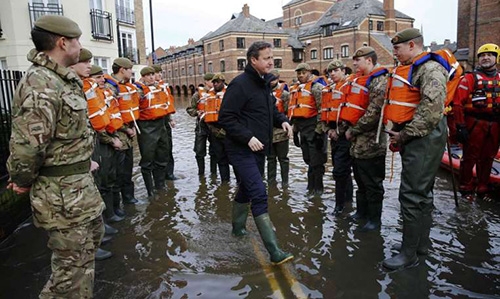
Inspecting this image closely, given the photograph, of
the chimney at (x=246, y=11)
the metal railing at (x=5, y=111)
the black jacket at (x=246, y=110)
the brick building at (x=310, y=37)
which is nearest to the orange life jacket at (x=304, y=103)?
the black jacket at (x=246, y=110)

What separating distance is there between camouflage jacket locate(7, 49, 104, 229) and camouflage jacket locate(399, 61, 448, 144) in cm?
305

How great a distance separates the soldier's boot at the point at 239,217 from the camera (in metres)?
4.97

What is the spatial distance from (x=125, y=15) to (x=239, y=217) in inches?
1023

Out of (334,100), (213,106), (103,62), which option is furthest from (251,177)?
(103,62)

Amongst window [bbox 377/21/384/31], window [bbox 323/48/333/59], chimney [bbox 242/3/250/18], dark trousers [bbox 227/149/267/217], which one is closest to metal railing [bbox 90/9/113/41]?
dark trousers [bbox 227/149/267/217]

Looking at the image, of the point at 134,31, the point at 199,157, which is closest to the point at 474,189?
the point at 199,157

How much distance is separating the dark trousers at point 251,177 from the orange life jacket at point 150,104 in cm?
320

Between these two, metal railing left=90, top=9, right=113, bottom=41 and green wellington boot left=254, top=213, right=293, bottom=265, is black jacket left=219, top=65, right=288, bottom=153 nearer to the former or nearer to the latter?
green wellington boot left=254, top=213, right=293, bottom=265

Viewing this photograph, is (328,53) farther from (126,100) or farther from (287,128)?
(287,128)

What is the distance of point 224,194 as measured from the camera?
7324 mm

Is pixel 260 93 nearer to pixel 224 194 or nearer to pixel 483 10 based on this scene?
pixel 224 194

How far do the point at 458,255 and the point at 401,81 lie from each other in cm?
212

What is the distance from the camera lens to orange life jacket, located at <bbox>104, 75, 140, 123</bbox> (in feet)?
20.7

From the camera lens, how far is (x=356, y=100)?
5297mm
